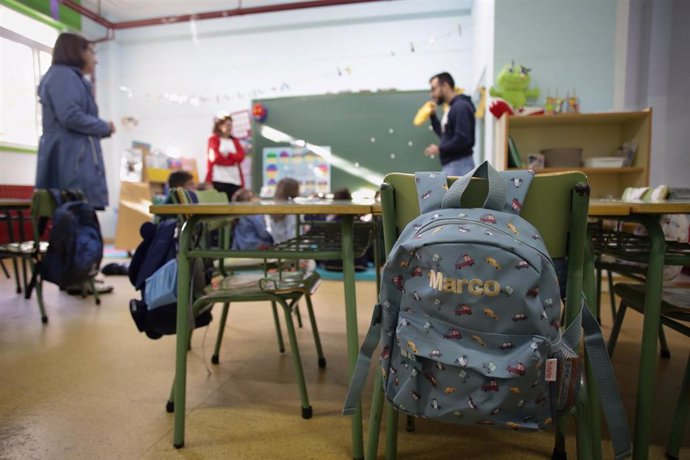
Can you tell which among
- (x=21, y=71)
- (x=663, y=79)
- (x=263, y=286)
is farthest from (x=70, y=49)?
(x=663, y=79)

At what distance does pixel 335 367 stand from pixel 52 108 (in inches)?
92.1

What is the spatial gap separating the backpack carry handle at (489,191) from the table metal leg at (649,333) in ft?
1.52

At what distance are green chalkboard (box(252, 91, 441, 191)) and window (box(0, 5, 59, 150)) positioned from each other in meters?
3.09

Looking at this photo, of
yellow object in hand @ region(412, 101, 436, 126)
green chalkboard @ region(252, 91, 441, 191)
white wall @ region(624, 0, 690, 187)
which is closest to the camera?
white wall @ region(624, 0, 690, 187)

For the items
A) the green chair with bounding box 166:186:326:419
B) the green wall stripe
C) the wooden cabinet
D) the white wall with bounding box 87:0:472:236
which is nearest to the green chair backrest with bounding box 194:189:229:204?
the green chair with bounding box 166:186:326:419

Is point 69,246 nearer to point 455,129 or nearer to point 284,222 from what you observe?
point 284,222

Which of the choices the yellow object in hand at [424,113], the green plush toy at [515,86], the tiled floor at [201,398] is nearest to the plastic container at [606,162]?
the green plush toy at [515,86]

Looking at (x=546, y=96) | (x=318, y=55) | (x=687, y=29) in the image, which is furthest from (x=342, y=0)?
(x=687, y=29)

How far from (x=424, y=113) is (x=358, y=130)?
3.02 ft

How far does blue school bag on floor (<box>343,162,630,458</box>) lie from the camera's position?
0.69m

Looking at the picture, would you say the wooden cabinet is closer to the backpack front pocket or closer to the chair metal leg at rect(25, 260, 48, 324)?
the backpack front pocket

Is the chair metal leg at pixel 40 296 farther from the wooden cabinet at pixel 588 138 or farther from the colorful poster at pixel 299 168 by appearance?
the wooden cabinet at pixel 588 138

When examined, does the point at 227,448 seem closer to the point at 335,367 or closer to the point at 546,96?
the point at 335,367

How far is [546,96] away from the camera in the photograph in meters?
3.38
